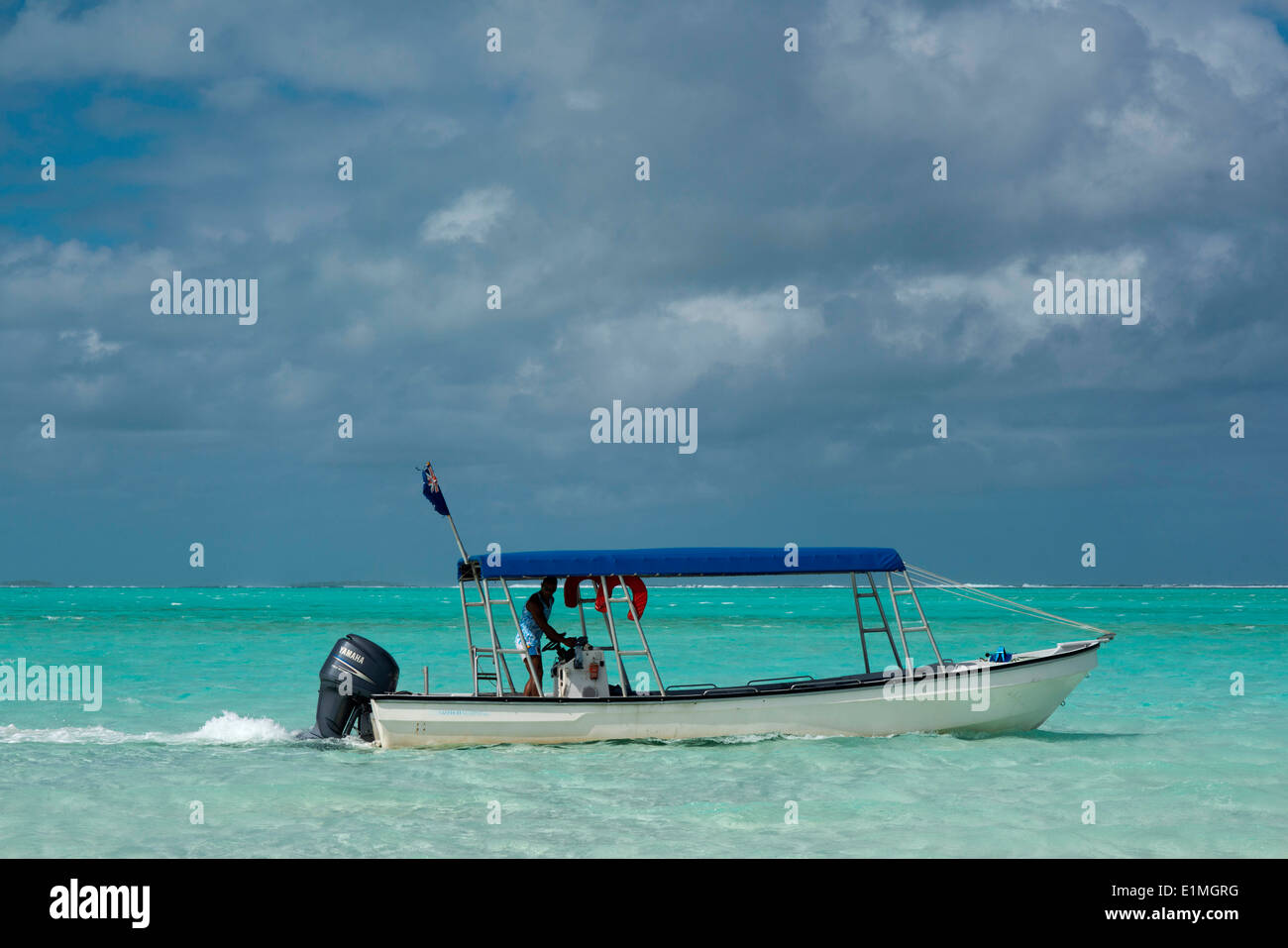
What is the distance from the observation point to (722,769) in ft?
47.3

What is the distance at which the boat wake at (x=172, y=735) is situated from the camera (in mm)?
17609

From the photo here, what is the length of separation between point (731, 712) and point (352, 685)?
4992 mm

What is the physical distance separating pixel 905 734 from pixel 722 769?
2.87 m

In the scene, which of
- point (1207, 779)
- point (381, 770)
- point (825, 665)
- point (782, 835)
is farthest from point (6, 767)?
point (825, 665)

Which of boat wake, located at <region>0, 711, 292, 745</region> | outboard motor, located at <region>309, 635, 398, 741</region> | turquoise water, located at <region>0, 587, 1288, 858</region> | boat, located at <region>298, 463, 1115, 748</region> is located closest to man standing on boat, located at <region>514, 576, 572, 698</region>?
boat, located at <region>298, 463, 1115, 748</region>

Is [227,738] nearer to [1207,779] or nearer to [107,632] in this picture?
[1207,779]

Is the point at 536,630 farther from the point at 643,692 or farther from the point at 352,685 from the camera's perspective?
the point at 352,685

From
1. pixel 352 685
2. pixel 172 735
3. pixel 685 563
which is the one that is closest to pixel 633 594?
pixel 685 563

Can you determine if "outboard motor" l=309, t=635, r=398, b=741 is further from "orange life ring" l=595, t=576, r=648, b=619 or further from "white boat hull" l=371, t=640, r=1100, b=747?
"orange life ring" l=595, t=576, r=648, b=619

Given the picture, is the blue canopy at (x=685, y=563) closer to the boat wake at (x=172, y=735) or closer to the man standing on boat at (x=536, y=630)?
the man standing on boat at (x=536, y=630)

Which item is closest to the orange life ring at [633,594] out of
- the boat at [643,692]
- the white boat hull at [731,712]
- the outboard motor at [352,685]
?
the boat at [643,692]

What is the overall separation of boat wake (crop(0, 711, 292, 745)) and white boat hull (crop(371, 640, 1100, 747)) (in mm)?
3588

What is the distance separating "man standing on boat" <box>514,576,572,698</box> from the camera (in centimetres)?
1496

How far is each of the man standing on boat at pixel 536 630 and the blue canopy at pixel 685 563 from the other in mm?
239
